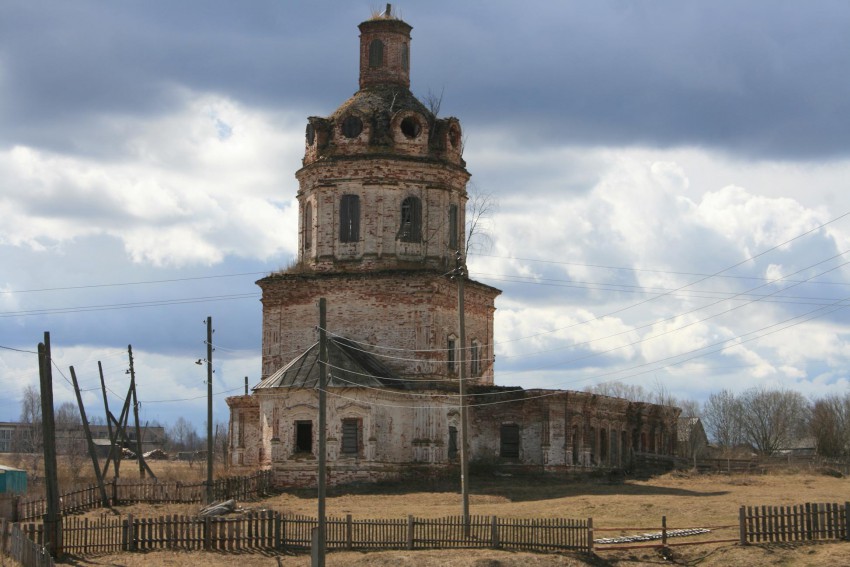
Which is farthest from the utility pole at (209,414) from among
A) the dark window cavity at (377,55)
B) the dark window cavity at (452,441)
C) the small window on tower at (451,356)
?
the dark window cavity at (377,55)

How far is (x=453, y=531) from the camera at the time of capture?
3478cm

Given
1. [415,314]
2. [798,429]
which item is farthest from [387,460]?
[798,429]

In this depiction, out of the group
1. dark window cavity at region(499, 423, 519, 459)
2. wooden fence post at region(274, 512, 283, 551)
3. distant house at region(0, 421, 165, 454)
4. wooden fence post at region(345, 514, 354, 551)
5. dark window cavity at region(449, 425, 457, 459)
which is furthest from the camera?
distant house at region(0, 421, 165, 454)

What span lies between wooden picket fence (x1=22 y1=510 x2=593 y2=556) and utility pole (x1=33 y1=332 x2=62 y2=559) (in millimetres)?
411

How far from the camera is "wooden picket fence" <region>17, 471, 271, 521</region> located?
44.5 meters

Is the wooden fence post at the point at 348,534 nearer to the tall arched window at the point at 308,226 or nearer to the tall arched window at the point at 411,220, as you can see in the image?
the tall arched window at the point at 411,220

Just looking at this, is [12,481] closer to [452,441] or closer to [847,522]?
[452,441]

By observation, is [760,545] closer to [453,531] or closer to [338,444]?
[453,531]

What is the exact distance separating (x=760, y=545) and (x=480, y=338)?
2301 centimetres

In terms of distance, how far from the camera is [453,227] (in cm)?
5462

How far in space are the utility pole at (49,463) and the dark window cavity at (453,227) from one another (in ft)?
73.6

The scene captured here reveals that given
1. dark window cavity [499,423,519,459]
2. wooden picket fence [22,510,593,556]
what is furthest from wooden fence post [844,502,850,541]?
dark window cavity [499,423,519,459]

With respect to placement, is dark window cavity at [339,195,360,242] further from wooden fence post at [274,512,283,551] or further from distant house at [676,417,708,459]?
distant house at [676,417,708,459]

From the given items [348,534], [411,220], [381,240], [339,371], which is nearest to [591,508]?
[348,534]
